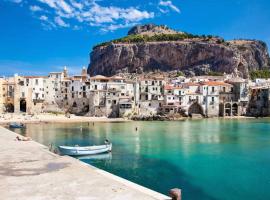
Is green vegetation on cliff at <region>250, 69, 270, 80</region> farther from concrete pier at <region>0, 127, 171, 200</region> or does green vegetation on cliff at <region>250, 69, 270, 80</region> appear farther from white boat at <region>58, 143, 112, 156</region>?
concrete pier at <region>0, 127, 171, 200</region>

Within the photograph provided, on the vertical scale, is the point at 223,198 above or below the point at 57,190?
below

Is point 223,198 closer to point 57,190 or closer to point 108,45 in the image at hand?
point 57,190

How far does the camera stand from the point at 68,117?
265 ft

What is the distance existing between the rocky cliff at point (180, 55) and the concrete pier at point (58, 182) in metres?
133

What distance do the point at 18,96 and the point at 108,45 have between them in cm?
8767

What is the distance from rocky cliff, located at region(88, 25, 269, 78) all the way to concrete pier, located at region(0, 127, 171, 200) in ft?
438

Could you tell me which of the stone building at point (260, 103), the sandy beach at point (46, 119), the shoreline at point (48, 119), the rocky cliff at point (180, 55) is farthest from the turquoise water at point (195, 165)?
the rocky cliff at point (180, 55)

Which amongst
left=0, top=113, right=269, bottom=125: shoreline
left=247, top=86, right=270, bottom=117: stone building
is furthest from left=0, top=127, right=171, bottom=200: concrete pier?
left=247, top=86, right=270, bottom=117: stone building

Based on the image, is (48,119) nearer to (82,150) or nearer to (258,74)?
(82,150)

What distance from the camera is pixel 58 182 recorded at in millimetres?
15312

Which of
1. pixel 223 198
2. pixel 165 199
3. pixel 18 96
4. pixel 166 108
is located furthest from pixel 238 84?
pixel 165 199

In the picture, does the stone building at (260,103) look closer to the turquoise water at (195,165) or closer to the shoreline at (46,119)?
the shoreline at (46,119)

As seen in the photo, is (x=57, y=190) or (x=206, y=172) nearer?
(x=57, y=190)

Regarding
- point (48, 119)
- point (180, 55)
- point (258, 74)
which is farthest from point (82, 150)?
point (258, 74)
